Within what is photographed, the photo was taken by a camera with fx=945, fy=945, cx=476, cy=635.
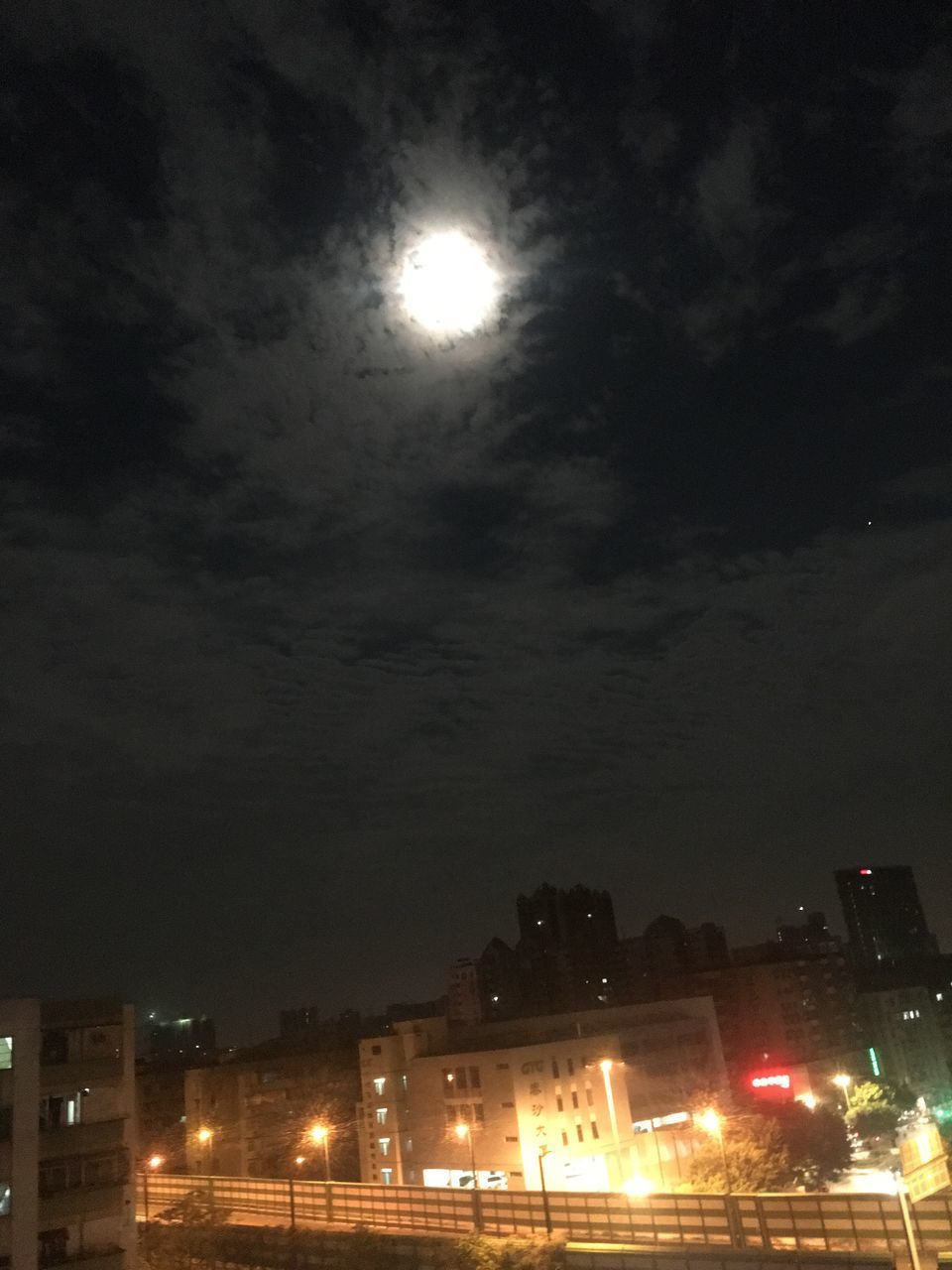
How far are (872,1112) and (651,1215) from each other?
40.3 m

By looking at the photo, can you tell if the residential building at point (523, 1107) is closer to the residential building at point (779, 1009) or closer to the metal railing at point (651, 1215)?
the metal railing at point (651, 1215)

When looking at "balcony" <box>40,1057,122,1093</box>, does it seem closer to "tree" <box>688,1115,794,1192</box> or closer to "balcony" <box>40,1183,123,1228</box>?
"balcony" <box>40,1183,123,1228</box>

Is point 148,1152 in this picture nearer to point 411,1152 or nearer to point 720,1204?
point 411,1152

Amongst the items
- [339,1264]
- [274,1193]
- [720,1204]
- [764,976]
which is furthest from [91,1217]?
[764,976]

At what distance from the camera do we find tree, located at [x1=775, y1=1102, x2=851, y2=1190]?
48281 mm

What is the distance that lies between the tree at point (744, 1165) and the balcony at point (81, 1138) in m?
23.6

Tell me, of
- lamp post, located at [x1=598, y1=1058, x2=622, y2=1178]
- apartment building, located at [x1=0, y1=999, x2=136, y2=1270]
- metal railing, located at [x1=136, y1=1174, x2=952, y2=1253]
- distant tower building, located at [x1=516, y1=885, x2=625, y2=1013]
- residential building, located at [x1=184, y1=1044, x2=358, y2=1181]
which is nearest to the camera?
metal railing, located at [x1=136, y1=1174, x2=952, y2=1253]

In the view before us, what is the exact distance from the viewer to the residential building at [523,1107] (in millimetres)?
52906

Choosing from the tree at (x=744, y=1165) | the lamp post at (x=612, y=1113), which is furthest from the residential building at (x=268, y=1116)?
the tree at (x=744, y=1165)

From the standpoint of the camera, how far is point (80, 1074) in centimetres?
3244

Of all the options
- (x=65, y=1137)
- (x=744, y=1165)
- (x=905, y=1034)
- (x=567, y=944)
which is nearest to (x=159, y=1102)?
(x=65, y=1137)

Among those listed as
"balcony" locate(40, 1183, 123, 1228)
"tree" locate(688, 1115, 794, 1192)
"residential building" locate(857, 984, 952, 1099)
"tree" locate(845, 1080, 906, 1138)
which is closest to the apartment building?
"balcony" locate(40, 1183, 123, 1228)

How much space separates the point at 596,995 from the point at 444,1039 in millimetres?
85168

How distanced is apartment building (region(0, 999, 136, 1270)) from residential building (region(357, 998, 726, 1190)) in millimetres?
20520
